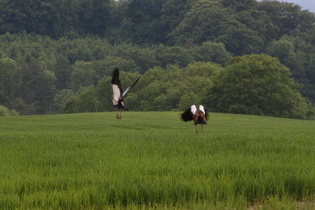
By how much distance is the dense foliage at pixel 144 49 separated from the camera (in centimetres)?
9056

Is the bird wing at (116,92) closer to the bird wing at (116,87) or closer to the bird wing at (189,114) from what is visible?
the bird wing at (116,87)

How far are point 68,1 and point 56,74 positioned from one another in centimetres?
5798

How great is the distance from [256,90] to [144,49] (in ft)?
220

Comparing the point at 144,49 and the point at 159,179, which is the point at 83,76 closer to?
the point at 144,49

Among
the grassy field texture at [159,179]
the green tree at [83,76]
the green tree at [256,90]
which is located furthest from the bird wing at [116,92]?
the green tree at [83,76]

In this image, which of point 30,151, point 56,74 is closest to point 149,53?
point 56,74

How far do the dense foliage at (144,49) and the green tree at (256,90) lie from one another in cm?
779

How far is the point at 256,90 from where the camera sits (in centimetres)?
6481

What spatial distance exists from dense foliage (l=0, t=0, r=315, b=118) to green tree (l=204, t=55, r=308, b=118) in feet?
25.6

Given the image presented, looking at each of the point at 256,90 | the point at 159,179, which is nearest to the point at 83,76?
the point at 256,90

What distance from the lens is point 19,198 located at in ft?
22.1

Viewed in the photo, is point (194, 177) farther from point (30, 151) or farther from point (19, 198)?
point (30, 151)

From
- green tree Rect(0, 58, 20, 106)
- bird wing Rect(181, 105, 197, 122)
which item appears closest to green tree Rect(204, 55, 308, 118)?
bird wing Rect(181, 105, 197, 122)

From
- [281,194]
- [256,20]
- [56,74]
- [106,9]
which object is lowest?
[281,194]
